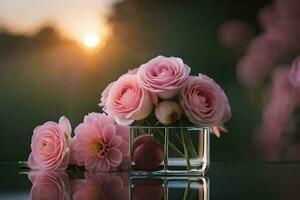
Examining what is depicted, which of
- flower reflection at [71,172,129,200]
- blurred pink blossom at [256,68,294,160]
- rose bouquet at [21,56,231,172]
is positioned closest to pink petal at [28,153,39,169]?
rose bouquet at [21,56,231,172]

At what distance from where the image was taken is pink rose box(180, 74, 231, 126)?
0.89 m

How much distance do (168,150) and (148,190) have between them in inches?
5.9

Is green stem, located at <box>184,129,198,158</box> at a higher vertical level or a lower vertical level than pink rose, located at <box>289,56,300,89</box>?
lower

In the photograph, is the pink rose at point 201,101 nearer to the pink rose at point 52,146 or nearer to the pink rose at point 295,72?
the pink rose at point 52,146

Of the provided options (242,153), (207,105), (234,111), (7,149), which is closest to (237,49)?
(234,111)

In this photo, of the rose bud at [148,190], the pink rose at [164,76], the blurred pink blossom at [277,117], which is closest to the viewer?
the rose bud at [148,190]

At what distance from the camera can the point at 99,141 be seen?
0.99m

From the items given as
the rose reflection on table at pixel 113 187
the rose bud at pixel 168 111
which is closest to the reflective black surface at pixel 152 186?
the rose reflection on table at pixel 113 187

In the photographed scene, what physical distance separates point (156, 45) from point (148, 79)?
1.55ft

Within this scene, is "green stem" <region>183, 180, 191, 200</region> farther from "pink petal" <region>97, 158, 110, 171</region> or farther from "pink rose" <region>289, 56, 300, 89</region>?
"pink rose" <region>289, 56, 300, 89</region>

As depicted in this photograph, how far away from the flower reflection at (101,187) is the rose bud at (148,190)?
2 cm

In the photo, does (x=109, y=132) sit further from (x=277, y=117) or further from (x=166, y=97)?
(x=277, y=117)

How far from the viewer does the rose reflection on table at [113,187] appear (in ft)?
2.48

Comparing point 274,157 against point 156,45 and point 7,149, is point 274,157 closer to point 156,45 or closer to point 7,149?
point 156,45
